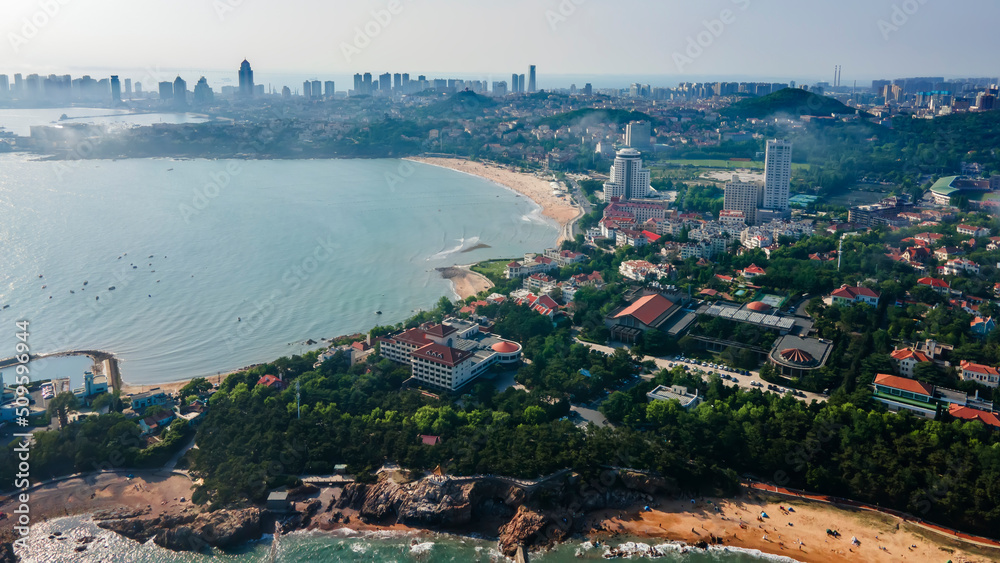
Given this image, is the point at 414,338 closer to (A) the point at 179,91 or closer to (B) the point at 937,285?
(B) the point at 937,285

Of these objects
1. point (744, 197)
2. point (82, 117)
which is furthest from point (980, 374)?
point (82, 117)

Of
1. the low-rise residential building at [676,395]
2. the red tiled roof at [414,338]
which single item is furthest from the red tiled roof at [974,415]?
the red tiled roof at [414,338]

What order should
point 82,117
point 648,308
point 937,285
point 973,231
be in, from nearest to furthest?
point 648,308 → point 937,285 → point 973,231 → point 82,117

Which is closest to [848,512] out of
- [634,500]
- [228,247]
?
[634,500]

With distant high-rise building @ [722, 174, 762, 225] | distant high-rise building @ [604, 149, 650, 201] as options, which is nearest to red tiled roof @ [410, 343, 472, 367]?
distant high-rise building @ [722, 174, 762, 225]

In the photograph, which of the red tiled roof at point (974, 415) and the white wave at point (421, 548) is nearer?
the white wave at point (421, 548)

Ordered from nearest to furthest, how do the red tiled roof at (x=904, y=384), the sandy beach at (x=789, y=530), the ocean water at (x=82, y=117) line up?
the sandy beach at (x=789, y=530) → the red tiled roof at (x=904, y=384) → the ocean water at (x=82, y=117)

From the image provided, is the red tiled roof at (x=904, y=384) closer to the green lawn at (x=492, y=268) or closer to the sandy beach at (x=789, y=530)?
the sandy beach at (x=789, y=530)
